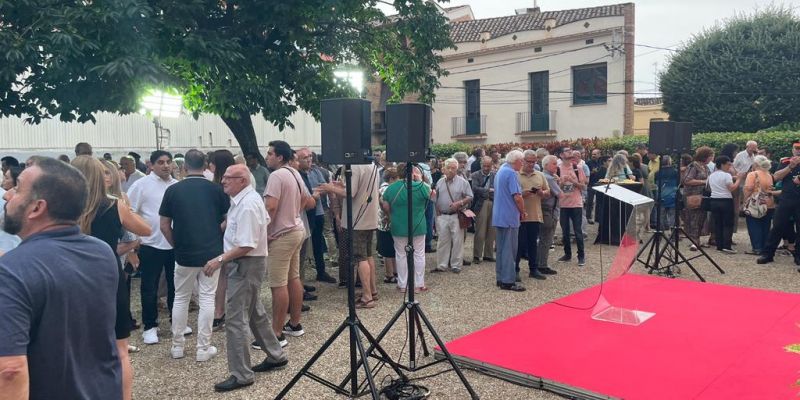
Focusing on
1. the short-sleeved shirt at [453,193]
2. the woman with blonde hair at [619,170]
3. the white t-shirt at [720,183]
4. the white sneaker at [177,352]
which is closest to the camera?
the white sneaker at [177,352]

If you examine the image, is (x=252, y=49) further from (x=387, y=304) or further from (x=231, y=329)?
(x=231, y=329)

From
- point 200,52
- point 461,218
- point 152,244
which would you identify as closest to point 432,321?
point 461,218

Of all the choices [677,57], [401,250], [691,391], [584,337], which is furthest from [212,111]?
[677,57]

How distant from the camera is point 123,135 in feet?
65.3

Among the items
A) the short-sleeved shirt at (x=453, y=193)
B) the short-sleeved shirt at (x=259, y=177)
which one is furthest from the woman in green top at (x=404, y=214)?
the short-sleeved shirt at (x=259, y=177)

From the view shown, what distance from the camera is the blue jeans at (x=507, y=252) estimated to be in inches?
288

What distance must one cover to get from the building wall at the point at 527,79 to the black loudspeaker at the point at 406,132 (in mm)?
21901

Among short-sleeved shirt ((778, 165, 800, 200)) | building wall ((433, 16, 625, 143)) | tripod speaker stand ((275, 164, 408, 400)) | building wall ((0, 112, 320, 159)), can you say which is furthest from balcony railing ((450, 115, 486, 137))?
tripod speaker stand ((275, 164, 408, 400))

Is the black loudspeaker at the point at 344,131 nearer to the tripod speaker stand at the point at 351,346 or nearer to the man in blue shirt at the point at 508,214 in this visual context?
the tripod speaker stand at the point at 351,346

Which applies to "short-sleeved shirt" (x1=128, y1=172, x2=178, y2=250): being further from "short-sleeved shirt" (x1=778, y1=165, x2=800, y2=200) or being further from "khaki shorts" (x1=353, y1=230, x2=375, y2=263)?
"short-sleeved shirt" (x1=778, y1=165, x2=800, y2=200)

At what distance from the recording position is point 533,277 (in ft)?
26.7

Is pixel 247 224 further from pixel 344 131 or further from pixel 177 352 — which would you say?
pixel 177 352

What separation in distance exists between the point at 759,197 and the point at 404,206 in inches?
236

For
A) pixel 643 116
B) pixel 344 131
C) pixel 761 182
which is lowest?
pixel 761 182
